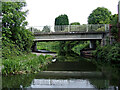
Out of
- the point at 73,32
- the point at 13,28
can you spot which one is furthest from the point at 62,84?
the point at 73,32

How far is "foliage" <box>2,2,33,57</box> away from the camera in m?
11.5

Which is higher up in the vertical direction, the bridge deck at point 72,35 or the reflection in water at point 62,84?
the bridge deck at point 72,35

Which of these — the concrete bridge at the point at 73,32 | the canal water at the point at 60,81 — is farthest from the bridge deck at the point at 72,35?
the canal water at the point at 60,81

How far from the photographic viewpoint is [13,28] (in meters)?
12.9

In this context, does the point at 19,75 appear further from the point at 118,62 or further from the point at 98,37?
the point at 98,37

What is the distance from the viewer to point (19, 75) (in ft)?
29.5

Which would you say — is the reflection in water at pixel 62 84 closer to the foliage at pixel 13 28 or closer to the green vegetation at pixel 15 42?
the green vegetation at pixel 15 42

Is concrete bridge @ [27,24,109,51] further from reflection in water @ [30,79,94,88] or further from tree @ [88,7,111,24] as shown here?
tree @ [88,7,111,24]

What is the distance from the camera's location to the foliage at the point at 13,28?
453 inches

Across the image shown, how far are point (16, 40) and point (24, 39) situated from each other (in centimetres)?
123

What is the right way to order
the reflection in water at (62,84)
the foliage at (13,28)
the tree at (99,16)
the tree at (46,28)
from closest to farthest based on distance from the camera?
1. the reflection in water at (62,84)
2. the foliage at (13,28)
3. the tree at (46,28)
4. the tree at (99,16)

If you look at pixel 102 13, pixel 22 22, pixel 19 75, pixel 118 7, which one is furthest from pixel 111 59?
pixel 102 13

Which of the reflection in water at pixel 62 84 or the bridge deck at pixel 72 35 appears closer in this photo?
the reflection in water at pixel 62 84

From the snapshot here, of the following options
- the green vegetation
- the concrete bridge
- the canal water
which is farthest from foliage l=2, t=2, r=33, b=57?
the concrete bridge
